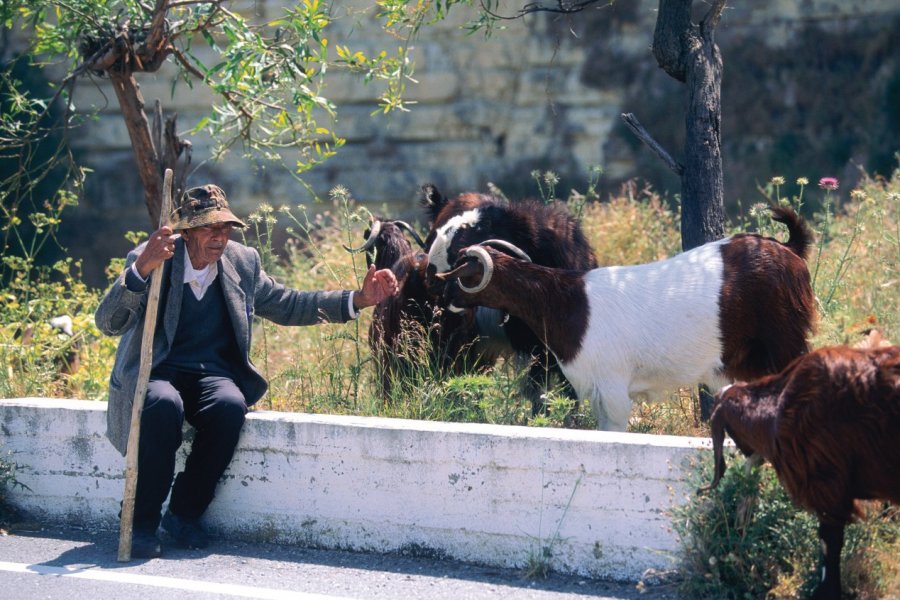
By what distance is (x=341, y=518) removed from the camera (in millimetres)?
5828

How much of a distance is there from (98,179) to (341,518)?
10.2 meters

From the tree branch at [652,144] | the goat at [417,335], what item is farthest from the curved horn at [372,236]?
the tree branch at [652,144]

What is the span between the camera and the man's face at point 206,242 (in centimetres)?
609

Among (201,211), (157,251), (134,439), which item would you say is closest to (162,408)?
(134,439)

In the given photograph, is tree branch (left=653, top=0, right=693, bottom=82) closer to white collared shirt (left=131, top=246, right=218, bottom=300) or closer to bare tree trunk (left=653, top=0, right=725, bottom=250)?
bare tree trunk (left=653, top=0, right=725, bottom=250)

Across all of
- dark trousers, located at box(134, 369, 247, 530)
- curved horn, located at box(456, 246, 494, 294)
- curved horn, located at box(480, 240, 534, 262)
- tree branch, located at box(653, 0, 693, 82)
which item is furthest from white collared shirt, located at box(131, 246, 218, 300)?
tree branch, located at box(653, 0, 693, 82)

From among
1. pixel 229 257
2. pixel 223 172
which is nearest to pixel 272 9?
pixel 223 172

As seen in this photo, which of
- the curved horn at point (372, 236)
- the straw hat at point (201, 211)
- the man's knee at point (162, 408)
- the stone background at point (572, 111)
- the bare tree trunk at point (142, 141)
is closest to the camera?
the man's knee at point (162, 408)

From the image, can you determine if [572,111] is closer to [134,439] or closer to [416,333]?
[416,333]

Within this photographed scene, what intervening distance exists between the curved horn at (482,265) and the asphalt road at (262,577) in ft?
4.88

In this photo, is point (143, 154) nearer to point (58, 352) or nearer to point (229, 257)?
point (58, 352)

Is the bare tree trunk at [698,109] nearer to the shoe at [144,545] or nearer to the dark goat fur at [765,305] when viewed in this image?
the dark goat fur at [765,305]

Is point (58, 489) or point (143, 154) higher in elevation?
point (143, 154)

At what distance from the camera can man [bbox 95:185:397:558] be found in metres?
5.78
